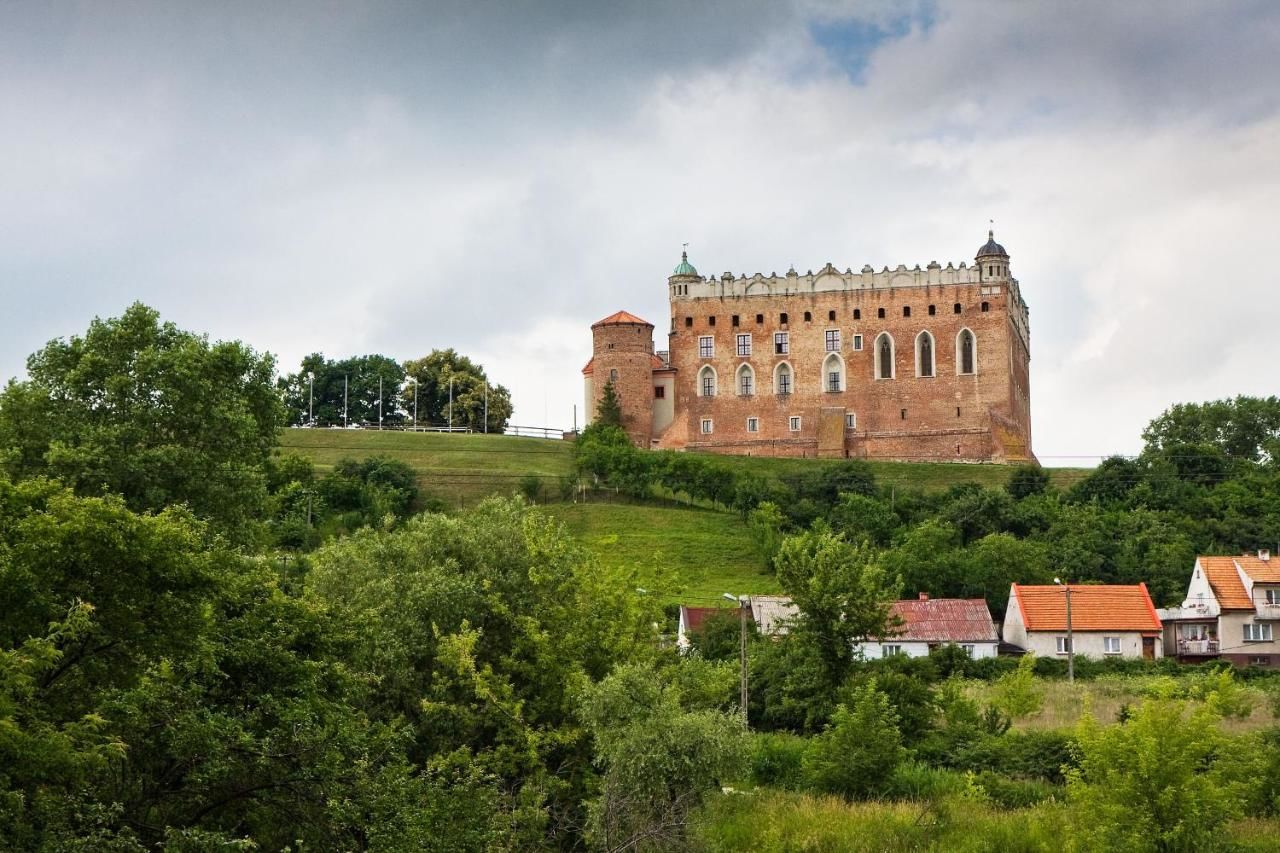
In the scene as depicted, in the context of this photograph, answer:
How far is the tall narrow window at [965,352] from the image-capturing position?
87250 millimetres

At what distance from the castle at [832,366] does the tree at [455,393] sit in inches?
A: 293

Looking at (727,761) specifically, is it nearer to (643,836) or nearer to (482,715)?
(643,836)

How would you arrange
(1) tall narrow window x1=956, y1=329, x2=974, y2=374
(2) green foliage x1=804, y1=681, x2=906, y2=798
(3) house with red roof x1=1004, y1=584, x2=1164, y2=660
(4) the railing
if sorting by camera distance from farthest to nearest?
(1) tall narrow window x1=956, y1=329, x2=974, y2=374 → (4) the railing → (3) house with red roof x1=1004, y1=584, x2=1164, y2=660 → (2) green foliage x1=804, y1=681, x2=906, y2=798

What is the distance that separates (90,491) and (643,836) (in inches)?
520

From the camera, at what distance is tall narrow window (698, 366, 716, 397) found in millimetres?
89875

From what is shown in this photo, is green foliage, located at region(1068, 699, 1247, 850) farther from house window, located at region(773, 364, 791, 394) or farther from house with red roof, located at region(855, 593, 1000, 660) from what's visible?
house window, located at region(773, 364, 791, 394)

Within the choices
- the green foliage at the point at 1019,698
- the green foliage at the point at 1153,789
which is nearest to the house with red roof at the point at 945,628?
the green foliage at the point at 1019,698

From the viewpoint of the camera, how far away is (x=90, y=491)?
30.2 meters

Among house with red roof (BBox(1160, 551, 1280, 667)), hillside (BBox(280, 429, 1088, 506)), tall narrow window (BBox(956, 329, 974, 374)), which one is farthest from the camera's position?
tall narrow window (BBox(956, 329, 974, 374))

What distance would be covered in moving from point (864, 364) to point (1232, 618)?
36286 millimetres

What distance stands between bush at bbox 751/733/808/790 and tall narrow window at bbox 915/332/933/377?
188 feet

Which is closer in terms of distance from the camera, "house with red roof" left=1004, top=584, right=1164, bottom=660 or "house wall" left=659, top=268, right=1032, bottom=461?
"house with red roof" left=1004, top=584, right=1164, bottom=660

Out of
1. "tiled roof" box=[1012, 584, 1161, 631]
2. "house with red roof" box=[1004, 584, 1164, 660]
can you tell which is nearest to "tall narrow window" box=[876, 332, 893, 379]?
"tiled roof" box=[1012, 584, 1161, 631]

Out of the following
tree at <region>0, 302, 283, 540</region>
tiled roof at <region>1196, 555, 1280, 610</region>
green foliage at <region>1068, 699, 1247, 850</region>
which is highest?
tree at <region>0, 302, 283, 540</region>
